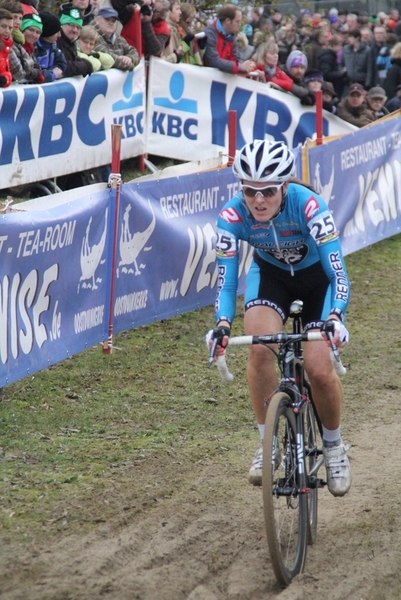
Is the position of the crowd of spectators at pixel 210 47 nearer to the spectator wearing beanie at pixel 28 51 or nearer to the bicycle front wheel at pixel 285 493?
the spectator wearing beanie at pixel 28 51

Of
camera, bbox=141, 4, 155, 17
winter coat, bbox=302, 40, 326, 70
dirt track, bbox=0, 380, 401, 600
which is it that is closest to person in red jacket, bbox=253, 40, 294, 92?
camera, bbox=141, 4, 155, 17

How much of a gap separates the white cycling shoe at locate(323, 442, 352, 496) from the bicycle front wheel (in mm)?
319

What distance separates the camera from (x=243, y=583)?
4504 mm

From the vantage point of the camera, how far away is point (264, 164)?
15.7 feet

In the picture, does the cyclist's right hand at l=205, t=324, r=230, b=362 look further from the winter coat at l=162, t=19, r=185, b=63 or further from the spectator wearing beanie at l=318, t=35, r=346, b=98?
the spectator wearing beanie at l=318, t=35, r=346, b=98

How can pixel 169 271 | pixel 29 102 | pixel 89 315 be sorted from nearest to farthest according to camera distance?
pixel 89 315
pixel 169 271
pixel 29 102

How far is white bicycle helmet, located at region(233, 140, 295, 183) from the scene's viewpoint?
4.78 meters

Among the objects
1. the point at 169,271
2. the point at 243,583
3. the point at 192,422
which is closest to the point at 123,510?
the point at 243,583

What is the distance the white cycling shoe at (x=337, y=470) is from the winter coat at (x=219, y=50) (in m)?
9.29

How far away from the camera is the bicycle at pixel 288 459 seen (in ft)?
→ 14.2

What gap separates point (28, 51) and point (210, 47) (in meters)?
3.66

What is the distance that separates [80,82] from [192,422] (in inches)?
220

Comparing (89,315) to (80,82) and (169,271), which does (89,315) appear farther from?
(80,82)

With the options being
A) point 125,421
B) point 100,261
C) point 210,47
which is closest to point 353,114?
point 210,47
